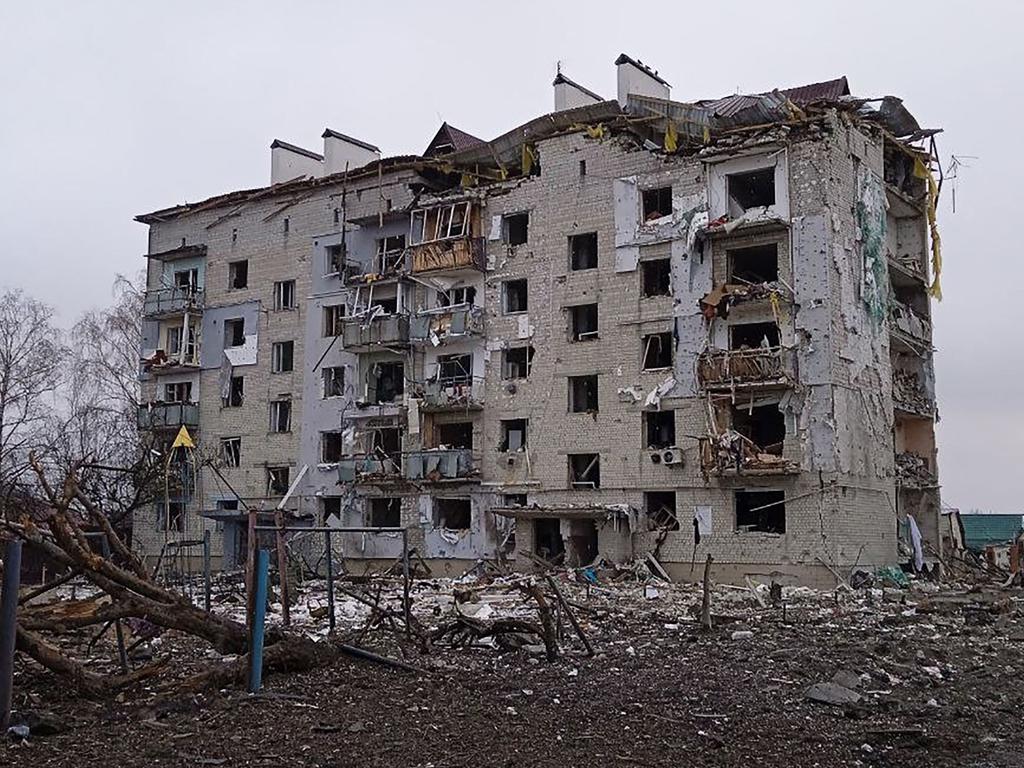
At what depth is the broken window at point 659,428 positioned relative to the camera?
37406 mm

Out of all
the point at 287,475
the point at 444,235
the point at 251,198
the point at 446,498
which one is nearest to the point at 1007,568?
the point at 446,498

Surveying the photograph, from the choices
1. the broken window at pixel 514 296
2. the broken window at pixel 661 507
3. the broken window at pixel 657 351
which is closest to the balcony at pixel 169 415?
the broken window at pixel 514 296

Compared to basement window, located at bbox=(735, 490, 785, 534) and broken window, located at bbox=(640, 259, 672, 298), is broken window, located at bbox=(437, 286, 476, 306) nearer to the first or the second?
broken window, located at bbox=(640, 259, 672, 298)

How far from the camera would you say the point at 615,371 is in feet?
126

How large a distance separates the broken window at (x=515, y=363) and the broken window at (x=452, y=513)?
517 cm

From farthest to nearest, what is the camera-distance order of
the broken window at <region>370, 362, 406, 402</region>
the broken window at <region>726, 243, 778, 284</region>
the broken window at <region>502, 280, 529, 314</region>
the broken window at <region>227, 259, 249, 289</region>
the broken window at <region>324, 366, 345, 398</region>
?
Answer: the broken window at <region>227, 259, 249, 289</region> < the broken window at <region>324, 366, 345, 398</region> < the broken window at <region>370, 362, 406, 402</region> < the broken window at <region>502, 280, 529, 314</region> < the broken window at <region>726, 243, 778, 284</region>

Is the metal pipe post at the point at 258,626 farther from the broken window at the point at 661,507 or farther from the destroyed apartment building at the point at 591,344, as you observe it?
the broken window at the point at 661,507

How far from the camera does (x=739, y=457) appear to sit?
114 ft

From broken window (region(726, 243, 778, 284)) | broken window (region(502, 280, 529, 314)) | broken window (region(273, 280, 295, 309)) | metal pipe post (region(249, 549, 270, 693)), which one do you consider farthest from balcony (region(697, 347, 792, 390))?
metal pipe post (region(249, 549, 270, 693))

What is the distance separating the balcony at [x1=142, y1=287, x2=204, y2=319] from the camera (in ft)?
162

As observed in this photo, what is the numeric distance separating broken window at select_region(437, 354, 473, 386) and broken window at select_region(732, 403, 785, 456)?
10432 millimetres

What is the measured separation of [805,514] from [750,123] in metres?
13.3

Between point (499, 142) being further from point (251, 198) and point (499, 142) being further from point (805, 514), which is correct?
point (805, 514)

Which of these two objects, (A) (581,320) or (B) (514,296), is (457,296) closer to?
(B) (514,296)
